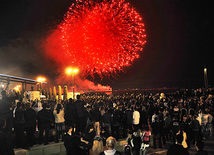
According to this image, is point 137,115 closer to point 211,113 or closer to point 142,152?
point 142,152

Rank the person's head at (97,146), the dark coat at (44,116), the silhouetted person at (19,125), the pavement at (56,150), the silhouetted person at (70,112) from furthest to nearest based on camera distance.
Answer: the silhouetted person at (70,112) → the dark coat at (44,116) → the pavement at (56,150) → the silhouetted person at (19,125) → the person's head at (97,146)

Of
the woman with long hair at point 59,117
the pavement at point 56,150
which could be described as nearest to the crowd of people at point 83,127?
the woman with long hair at point 59,117

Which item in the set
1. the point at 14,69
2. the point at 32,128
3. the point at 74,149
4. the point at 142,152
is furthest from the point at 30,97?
the point at 14,69

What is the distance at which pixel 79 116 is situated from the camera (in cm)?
971

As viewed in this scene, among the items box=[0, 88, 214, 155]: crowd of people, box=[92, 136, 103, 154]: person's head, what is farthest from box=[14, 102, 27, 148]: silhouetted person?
box=[92, 136, 103, 154]: person's head

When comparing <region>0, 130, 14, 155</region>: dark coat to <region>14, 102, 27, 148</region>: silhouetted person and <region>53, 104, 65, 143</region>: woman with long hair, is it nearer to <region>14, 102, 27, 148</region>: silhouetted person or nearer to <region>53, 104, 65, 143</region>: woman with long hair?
<region>14, 102, 27, 148</region>: silhouetted person

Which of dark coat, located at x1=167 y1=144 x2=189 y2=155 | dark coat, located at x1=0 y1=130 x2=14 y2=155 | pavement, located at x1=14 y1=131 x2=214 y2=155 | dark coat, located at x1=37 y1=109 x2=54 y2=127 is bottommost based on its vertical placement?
pavement, located at x1=14 y1=131 x2=214 y2=155

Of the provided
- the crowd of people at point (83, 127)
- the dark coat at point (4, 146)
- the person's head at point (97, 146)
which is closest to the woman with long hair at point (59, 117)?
the crowd of people at point (83, 127)

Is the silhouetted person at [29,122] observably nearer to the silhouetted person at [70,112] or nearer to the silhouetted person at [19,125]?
the silhouetted person at [19,125]

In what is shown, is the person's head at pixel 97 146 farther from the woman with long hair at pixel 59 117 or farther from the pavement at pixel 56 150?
the woman with long hair at pixel 59 117

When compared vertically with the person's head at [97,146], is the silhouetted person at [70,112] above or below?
above

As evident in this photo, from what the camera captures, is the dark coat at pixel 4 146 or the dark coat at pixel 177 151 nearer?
the dark coat at pixel 4 146

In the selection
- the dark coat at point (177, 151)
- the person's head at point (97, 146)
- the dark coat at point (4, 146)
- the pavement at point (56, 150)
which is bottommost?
the pavement at point (56, 150)

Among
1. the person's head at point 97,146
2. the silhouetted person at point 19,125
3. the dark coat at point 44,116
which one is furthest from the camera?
the dark coat at point 44,116
